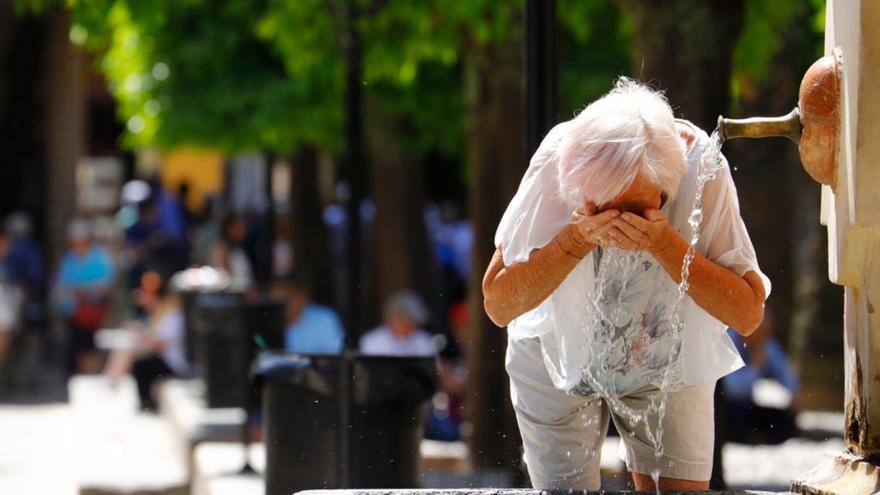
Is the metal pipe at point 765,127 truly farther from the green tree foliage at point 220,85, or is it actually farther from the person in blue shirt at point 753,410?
the green tree foliage at point 220,85

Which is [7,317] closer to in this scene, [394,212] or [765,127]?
[394,212]

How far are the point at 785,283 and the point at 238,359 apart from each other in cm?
841

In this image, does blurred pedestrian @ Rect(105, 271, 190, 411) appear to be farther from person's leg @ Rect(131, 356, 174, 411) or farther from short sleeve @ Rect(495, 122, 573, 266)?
short sleeve @ Rect(495, 122, 573, 266)

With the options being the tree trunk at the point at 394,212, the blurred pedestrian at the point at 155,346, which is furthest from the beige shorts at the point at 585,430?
the tree trunk at the point at 394,212

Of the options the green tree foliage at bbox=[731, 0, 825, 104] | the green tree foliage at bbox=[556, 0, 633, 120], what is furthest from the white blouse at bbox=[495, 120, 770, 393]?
the green tree foliage at bbox=[556, 0, 633, 120]

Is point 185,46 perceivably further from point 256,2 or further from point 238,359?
point 238,359

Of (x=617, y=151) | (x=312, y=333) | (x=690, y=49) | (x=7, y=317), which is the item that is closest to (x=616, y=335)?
(x=617, y=151)

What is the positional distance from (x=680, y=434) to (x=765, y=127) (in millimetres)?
749

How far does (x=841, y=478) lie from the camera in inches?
146

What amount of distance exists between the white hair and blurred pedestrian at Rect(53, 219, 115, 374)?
14.4 meters

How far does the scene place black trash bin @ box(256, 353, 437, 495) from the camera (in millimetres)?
6422

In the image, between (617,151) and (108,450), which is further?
(108,450)

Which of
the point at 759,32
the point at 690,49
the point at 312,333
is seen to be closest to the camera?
the point at 690,49

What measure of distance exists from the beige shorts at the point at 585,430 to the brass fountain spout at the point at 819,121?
613 millimetres
